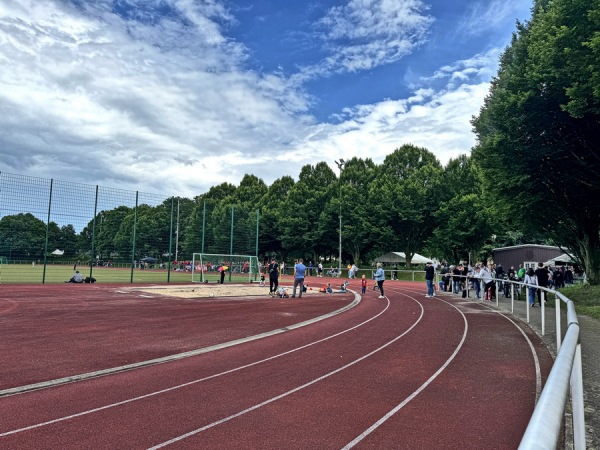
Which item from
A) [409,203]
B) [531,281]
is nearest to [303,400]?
[531,281]

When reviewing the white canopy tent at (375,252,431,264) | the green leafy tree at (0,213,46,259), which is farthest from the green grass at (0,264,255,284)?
the white canopy tent at (375,252,431,264)

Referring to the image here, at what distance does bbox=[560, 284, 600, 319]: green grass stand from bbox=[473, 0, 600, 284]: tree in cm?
312

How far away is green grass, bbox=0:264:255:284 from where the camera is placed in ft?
83.4

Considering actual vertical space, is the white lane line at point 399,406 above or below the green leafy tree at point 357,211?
below

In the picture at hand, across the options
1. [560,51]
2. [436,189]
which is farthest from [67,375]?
[436,189]

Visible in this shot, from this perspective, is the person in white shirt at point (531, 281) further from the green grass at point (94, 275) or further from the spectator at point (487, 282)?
the green grass at point (94, 275)

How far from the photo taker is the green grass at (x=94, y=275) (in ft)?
83.4

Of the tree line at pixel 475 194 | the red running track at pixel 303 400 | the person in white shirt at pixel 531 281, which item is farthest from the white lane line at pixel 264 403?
the tree line at pixel 475 194

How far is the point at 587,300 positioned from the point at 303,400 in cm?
1519

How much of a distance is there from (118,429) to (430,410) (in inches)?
146

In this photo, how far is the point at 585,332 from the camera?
33.7ft

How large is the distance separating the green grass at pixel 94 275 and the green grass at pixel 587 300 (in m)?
21.6

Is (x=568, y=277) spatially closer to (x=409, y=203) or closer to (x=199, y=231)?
(x=409, y=203)

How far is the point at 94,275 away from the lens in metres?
28.1
